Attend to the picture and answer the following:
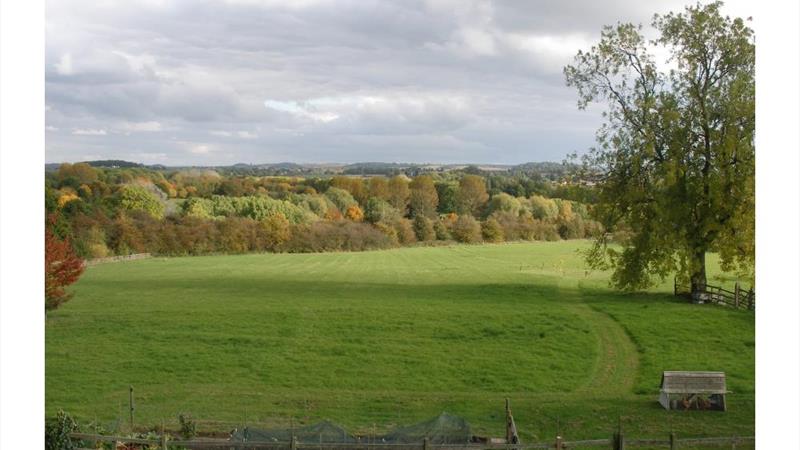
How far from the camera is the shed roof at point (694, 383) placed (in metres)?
9.29

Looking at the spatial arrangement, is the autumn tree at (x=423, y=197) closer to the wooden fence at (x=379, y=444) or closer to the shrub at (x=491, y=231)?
the shrub at (x=491, y=231)

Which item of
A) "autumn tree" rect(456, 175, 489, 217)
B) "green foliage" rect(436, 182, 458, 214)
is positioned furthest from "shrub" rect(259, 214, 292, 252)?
"autumn tree" rect(456, 175, 489, 217)

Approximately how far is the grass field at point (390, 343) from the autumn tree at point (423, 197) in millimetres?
889

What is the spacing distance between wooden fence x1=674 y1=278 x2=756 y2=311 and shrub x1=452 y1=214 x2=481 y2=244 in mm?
4250

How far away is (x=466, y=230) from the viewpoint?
16359 millimetres

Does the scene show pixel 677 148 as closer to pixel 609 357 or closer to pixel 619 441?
pixel 609 357

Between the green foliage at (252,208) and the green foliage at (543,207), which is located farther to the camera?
the green foliage at (252,208)

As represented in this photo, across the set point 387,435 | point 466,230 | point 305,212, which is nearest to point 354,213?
point 305,212

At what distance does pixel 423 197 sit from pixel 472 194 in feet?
3.58

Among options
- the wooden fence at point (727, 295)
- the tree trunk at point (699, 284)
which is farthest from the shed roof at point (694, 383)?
the tree trunk at point (699, 284)

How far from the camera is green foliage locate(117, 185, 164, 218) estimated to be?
14.9 meters

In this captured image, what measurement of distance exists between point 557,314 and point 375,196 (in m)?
4.96
